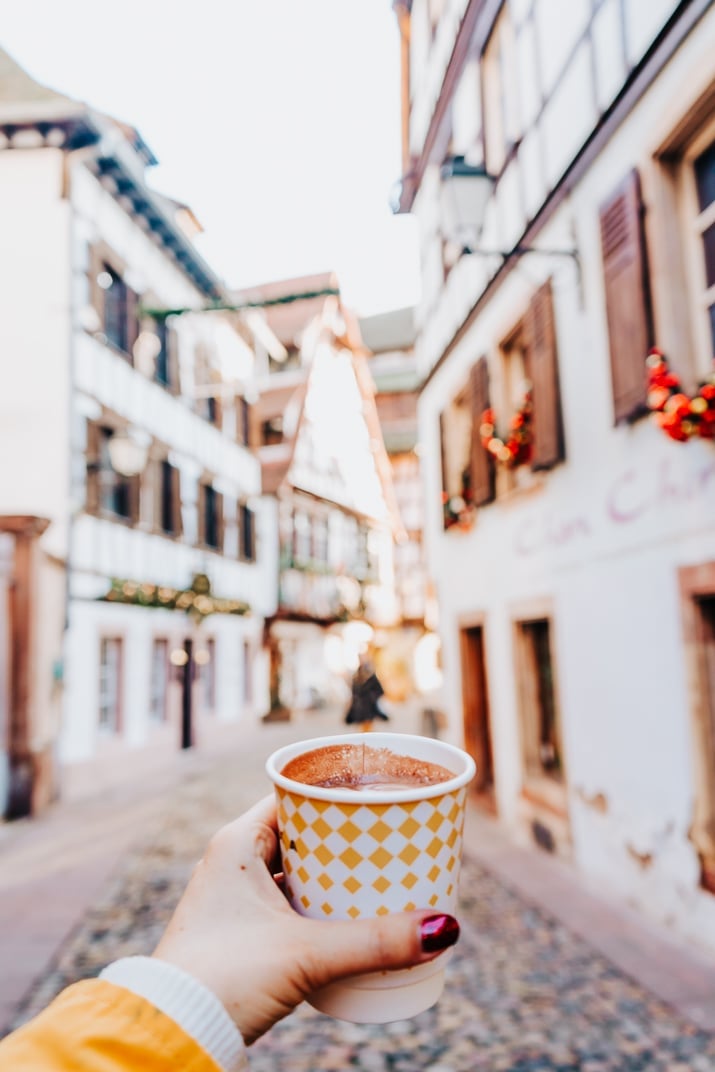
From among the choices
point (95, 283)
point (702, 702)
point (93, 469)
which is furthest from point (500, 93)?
point (93, 469)

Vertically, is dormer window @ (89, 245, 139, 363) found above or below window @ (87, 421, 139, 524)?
above

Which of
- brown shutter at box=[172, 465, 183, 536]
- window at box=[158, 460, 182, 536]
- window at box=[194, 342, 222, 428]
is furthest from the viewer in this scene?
window at box=[194, 342, 222, 428]

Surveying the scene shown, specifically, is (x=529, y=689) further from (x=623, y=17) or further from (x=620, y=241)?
(x=623, y=17)

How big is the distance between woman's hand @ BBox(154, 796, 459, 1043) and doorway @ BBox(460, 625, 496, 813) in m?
7.82

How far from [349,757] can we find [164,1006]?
1.76 ft

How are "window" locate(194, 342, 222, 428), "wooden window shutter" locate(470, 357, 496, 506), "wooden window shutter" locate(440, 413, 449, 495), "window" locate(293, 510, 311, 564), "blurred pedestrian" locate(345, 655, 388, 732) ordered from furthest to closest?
1. "window" locate(293, 510, 311, 564)
2. "window" locate(194, 342, 222, 428)
3. "wooden window shutter" locate(440, 413, 449, 495)
4. "wooden window shutter" locate(470, 357, 496, 506)
5. "blurred pedestrian" locate(345, 655, 388, 732)

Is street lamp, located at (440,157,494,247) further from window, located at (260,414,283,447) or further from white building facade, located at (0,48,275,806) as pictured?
window, located at (260,414,283,447)

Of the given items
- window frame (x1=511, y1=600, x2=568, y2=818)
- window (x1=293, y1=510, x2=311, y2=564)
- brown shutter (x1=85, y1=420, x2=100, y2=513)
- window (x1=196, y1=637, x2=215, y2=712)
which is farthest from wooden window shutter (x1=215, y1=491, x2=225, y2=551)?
window frame (x1=511, y1=600, x2=568, y2=818)

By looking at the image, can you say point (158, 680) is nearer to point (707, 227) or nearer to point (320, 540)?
point (320, 540)

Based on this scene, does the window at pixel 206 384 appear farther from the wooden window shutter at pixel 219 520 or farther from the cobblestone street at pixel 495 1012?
the cobblestone street at pixel 495 1012

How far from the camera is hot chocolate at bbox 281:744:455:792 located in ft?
4.46

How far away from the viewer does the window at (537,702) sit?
24.4 feet

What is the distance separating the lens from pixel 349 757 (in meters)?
1.43

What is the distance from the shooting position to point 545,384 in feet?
21.2
